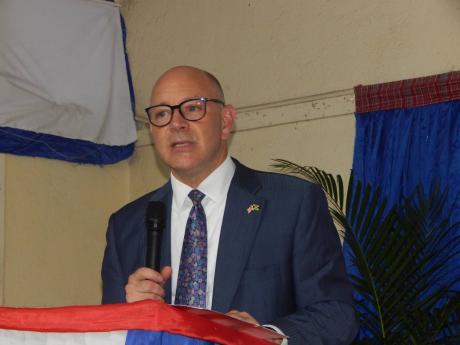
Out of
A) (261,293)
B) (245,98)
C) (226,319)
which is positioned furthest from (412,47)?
(226,319)

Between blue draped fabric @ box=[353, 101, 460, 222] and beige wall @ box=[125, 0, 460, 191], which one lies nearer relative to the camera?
blue draped fabric @ box=[353, 101, 460, 222]

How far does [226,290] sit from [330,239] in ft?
1.19

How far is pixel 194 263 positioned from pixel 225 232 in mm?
141

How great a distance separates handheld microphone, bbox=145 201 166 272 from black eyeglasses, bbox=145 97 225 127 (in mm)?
444

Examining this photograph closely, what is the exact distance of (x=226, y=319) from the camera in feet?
4.68

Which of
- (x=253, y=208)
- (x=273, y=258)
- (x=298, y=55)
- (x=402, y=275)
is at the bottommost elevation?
(x=402, y=275)

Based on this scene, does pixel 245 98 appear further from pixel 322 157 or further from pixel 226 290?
pixel 226 290

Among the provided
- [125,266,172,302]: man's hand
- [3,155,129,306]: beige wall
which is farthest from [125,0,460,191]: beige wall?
[125,266,172,302]: man's hand

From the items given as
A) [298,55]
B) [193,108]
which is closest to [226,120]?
[193,108]

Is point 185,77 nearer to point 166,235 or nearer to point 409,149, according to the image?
point 166,235

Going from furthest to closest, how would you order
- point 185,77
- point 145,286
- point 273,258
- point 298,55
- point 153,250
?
point 298,55 → point 185,77 → point 273,258 → point 153,250 → point 145,286

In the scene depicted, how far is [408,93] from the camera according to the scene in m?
4.46

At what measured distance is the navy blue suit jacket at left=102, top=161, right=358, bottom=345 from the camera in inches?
88.0

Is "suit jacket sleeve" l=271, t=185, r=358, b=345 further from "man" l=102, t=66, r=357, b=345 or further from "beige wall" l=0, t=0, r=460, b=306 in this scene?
"beige wall" l=0, t=0, r=460, b=306
